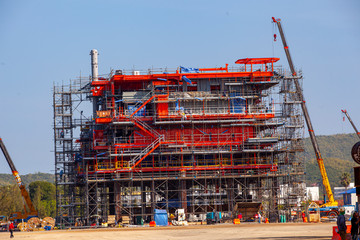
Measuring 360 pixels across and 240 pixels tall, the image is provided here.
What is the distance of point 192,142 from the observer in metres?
98.8

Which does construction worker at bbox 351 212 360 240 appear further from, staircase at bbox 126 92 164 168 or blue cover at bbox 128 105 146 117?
blue cover at bbox 128 105 146 117

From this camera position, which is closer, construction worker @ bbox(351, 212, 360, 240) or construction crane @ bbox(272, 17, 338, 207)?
construction worker @ bbox(351, 212, 360, 240)

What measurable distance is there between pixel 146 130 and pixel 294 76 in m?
25.8

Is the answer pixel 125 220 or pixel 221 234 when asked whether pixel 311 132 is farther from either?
pixel 221 234

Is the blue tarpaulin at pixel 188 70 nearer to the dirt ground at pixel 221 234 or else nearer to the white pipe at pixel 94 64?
the white pipe at pixel 94 64

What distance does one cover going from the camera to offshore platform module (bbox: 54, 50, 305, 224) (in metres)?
98.0

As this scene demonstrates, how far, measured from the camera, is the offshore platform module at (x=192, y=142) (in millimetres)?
98000

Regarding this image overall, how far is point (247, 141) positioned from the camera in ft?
324

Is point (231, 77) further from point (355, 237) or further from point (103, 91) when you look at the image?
point (355, 237)

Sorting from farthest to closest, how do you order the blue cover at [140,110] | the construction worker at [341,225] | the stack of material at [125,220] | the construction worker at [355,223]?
the blue cover at [140,110]
the stack of material at [125,220]
the construction worker at [341,225]
the construction worker at [355,223]

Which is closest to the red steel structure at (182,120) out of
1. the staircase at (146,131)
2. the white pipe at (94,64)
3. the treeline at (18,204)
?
the staircase at (146,131)

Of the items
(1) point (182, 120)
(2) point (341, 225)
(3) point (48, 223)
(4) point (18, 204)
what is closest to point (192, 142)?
(1) point (182, 120)

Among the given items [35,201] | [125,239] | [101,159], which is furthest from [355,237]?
[35,201]

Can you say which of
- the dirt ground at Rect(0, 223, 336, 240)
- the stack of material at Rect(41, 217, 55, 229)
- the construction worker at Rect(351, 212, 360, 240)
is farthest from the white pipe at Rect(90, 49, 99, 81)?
the construction worker at Rect(351, 212, 360, 240)
